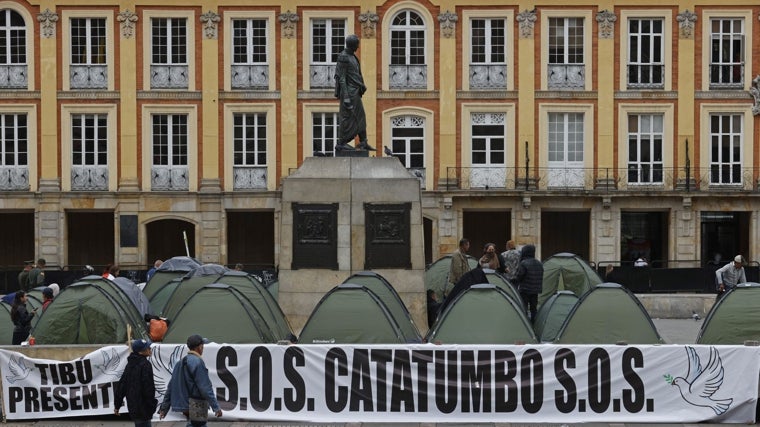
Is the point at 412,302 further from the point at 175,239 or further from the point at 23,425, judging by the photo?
the point at 175,239

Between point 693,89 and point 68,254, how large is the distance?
24703mm

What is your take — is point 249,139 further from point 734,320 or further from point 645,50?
point 734,320

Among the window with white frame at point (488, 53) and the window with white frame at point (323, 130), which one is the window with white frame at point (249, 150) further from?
the window with white frame at point (488, 53)

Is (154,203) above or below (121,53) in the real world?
below

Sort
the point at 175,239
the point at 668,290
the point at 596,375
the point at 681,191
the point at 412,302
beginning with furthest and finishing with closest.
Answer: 1. the point at 175,239
2. the point at 681,191
3. the point at 668,290
4. the point at 412,302
5. the point at 596,375

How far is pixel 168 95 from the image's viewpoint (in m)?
43.9

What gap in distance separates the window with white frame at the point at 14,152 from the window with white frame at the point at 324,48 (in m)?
10.9

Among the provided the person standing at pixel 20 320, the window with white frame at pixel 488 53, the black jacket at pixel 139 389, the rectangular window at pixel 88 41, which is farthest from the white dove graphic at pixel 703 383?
the rectangular window at pixel 88 41

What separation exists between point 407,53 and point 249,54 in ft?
19.4

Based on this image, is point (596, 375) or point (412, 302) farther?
point (412, 302)

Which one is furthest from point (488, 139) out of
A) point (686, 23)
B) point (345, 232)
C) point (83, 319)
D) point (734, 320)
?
point (83, 319)

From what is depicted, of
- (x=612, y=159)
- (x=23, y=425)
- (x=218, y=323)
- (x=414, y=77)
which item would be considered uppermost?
(x=414, y=77)

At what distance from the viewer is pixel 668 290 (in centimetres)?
3566

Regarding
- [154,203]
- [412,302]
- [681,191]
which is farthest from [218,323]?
[681,191]
